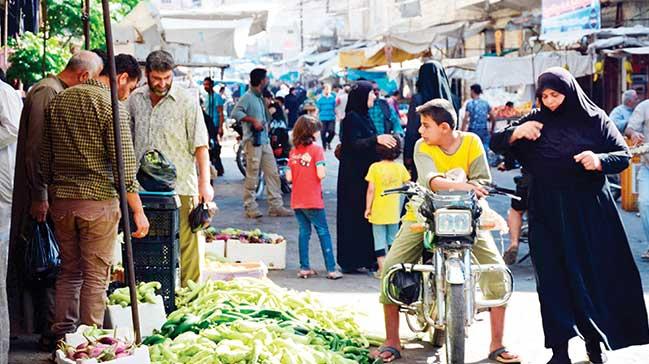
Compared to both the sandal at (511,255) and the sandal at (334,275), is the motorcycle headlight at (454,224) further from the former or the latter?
the sandal at (511,255)

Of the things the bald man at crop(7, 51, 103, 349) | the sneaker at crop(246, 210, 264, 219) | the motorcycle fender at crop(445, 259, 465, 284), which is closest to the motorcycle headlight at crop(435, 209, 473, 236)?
the motorcycle fender at crop(445, 259, 465, 284)

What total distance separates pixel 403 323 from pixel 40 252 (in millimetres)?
2886

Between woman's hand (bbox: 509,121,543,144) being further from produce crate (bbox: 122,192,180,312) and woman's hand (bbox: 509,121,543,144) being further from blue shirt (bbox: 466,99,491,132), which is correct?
blue shirt (bbox: 466,99,491,132)

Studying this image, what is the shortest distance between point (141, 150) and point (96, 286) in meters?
1.62

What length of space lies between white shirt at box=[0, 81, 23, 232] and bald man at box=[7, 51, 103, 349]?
8 cm

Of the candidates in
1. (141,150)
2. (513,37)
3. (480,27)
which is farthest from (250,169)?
(513,37)

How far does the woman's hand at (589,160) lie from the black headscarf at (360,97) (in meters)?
3.98

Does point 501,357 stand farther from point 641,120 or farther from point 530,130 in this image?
point 641,120

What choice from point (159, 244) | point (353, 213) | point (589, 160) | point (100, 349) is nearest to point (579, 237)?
point (589, 160)

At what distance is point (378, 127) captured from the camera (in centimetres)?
1105

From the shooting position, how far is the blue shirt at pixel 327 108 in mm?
30938

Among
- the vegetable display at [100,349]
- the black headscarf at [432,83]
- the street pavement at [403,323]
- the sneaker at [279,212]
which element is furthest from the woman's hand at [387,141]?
the sneaker at [279,212]

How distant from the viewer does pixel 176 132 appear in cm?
822

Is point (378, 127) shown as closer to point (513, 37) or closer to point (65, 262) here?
point (65, 262)
